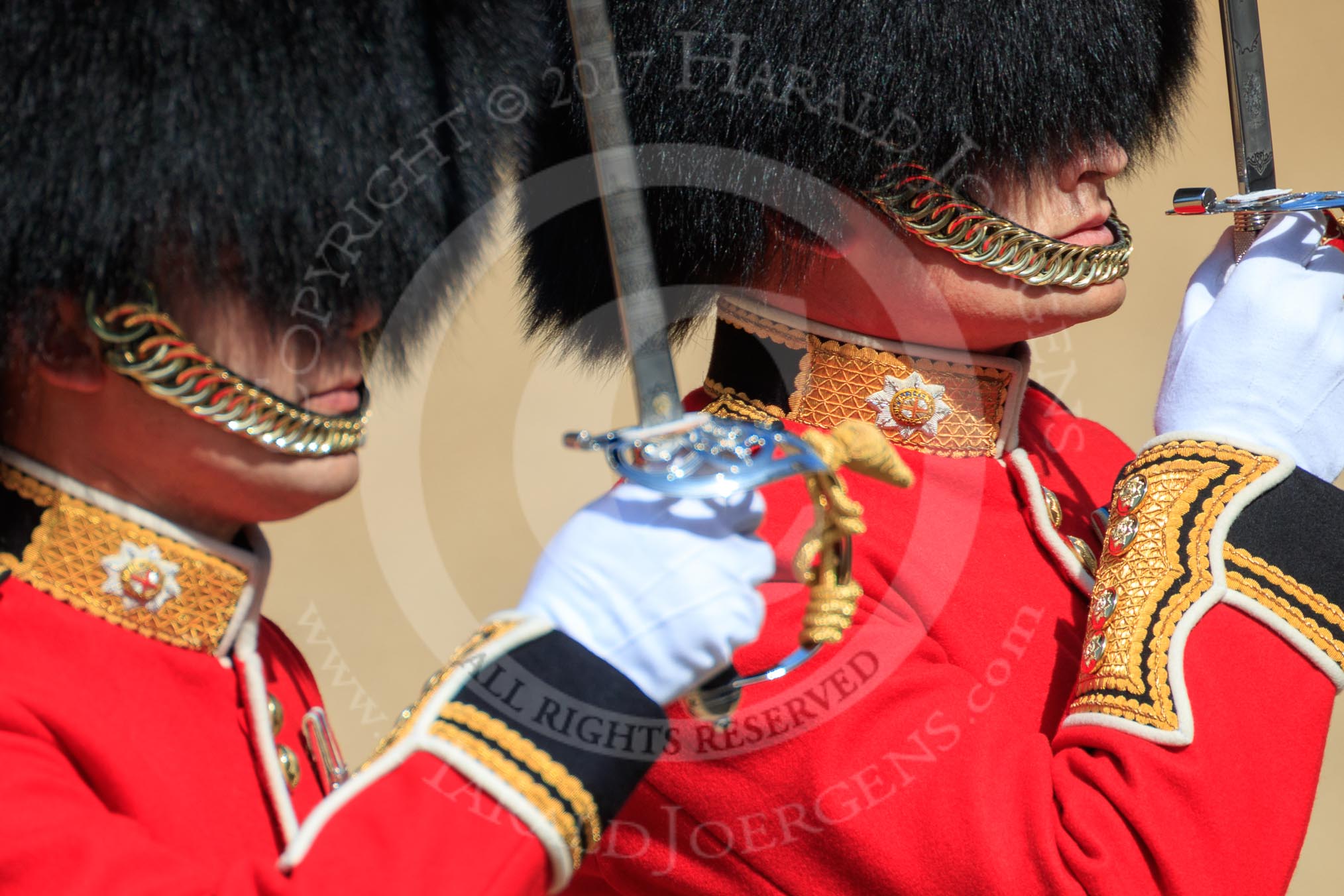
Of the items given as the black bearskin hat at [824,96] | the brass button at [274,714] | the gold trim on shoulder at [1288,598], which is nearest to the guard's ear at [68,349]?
the brass button at [274,714]

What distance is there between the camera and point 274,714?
3.79ft

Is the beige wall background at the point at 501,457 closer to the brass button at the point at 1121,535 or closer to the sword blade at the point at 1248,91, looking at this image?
the sword blade at the point at 1248,91

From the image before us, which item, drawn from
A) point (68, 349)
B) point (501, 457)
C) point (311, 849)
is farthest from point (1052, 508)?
point (501, 457)

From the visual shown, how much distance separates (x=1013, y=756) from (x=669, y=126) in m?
0.72

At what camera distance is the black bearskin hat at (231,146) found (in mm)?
1022

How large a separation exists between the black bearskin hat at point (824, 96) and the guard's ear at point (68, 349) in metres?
0.57

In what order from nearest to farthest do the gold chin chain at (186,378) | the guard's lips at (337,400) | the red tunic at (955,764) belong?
1. the gold chin chain at (186,378)
2. the guard's lips at (337,400)
3. the red tunic at (955,764)

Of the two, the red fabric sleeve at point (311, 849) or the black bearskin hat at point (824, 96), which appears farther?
the black bearskin hat at point (824, 96)

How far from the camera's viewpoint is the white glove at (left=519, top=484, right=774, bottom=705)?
3.31 ft

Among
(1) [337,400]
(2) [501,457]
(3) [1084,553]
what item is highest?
(1) [337,400]

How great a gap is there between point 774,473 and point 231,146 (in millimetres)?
499

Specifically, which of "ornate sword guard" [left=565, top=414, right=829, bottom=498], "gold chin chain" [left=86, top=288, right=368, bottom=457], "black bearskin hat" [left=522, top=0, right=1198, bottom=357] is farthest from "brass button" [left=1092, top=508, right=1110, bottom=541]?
"gold chin chain" [left=86, top=288, right=368, bottom=457]

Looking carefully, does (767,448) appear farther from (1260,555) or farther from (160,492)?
(1260,555)

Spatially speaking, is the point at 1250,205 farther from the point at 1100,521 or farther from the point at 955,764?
the point at 955,764
